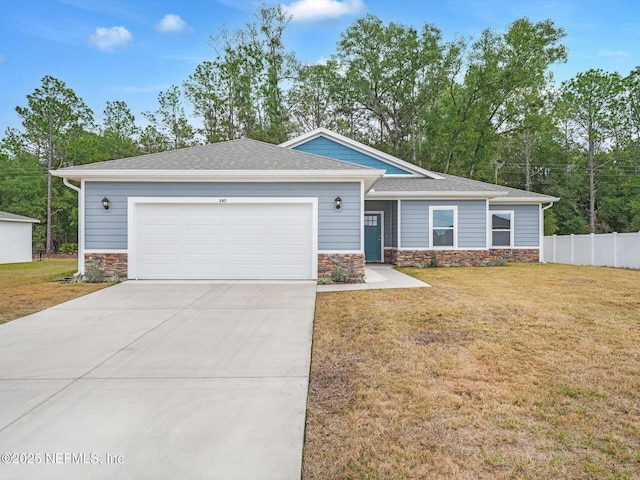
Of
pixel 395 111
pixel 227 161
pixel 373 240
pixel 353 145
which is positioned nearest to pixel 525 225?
pixel 373 240

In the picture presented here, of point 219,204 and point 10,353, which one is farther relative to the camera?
point 219,204

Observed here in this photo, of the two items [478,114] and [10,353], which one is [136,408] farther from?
[478,114]

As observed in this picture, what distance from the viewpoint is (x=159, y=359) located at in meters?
4.73

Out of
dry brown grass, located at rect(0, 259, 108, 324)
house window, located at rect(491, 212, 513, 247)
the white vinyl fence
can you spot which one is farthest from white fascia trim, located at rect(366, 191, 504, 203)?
dry brown grass, located at rect(0, 259, 108, 324)

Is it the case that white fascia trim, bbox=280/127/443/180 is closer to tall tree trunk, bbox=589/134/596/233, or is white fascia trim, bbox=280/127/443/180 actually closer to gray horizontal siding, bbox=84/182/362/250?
gray horizontal siding, bbox=84/182/362/250

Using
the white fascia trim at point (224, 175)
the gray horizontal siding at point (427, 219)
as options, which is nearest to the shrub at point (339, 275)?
the white fascia trim at point (224, 175)

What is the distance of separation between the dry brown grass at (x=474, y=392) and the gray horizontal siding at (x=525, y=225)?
999 centimetres

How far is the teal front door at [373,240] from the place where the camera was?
1620 centimetres

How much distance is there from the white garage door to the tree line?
17.3 metres

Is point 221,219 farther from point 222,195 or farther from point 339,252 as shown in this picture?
point 339,252

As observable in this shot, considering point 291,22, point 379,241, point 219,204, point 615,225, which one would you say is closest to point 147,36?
point 219,204

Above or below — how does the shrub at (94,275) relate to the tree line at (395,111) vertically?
below

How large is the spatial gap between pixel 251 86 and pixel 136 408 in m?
28.2

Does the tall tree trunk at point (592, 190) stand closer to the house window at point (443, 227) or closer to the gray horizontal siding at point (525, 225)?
the gray horizontal siding at point (525, 225)
